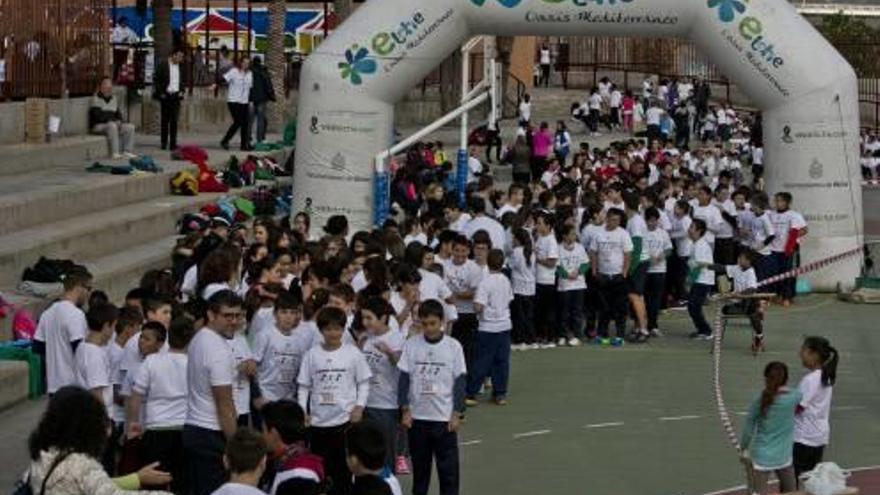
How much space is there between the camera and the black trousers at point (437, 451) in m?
15.0

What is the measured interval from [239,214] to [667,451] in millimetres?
11126

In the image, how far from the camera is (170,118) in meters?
32.3

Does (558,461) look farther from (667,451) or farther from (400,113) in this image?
(400,113)

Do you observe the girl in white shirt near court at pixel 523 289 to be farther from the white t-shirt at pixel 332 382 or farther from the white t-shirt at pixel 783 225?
the white t-shirt at pixel 332 382

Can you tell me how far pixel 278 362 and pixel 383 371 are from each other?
0.74 metres

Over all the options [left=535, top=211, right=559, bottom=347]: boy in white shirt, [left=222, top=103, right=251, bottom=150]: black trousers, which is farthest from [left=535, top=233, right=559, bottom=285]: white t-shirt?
[left=222, top=103, right=251, bottom=150]: black trousers

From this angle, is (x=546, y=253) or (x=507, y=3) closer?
(x=546, y=253)

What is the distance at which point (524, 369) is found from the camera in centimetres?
2180

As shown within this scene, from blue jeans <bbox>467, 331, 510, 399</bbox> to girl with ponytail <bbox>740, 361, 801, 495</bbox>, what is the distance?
5.56 metres

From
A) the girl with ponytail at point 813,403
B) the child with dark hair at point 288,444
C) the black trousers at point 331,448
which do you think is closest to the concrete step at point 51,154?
the black trousers at point 331,448

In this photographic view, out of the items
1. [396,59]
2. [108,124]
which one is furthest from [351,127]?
[108,124]

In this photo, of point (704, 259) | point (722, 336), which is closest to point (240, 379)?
point (704, 259)

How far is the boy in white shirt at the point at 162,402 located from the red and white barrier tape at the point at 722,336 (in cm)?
369

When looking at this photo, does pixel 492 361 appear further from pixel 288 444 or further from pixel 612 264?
pixel 288 444
